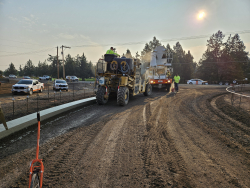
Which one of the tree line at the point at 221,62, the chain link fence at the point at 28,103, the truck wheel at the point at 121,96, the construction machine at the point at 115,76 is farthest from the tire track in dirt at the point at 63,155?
the tree line at the point at 221,62

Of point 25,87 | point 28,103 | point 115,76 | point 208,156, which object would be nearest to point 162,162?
point 208,156

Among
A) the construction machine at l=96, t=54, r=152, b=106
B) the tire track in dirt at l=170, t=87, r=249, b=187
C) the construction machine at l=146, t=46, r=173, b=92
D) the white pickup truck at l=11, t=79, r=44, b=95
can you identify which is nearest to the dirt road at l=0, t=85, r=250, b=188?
the tire track in dirt at l=170, t=87, r=249, b=187

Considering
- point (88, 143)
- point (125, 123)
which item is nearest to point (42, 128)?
point (88, 143)

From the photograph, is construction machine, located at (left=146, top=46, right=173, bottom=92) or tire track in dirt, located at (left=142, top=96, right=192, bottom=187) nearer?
tire track in dirt, located at (left=142, top=96, right=192, bottom=187)

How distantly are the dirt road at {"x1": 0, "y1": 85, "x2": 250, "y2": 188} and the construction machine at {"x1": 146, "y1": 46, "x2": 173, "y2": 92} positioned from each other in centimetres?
1268

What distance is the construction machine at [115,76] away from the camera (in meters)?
10.4

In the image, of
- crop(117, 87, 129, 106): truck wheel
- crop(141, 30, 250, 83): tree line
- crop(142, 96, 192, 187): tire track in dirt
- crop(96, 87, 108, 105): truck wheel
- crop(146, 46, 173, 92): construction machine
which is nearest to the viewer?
crop(142, 96, 192, 187): tire track in dirt

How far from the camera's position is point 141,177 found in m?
3.07

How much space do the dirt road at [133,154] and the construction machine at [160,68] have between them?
41.6 ft

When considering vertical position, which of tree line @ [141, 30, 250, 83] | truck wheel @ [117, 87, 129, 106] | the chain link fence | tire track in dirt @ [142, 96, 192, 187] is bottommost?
tire track in dirt @ [142, 96, 192, 187]

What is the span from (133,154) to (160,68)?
16369 millimetres

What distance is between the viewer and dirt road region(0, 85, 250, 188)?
9.87ft

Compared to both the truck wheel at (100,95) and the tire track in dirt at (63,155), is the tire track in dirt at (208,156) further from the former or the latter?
the truck wheel at (100,95)

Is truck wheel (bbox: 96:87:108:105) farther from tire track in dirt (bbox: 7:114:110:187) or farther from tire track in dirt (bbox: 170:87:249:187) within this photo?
tire track in dirt (bbox: 170:87:249:187)
